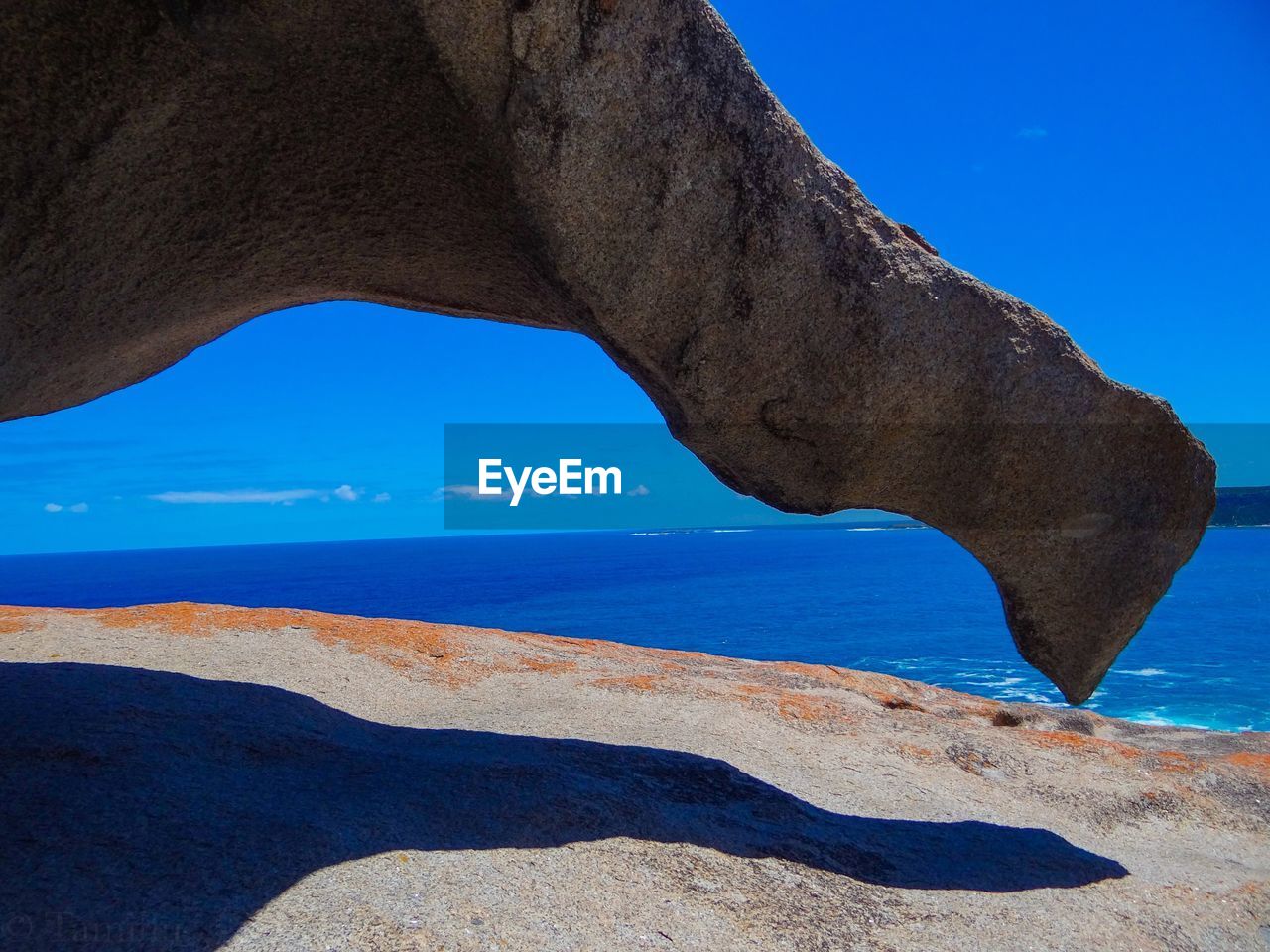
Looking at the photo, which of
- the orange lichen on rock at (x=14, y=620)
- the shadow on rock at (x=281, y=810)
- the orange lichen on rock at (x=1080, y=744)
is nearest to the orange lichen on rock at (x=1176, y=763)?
the orange lichen on rock at (x=1080, y=744)

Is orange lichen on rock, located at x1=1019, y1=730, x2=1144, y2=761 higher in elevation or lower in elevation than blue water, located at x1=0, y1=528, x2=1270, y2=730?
higher

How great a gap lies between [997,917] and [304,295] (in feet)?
18.0

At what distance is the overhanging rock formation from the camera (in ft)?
12.3

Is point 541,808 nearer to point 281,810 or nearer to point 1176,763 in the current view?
point 281,810

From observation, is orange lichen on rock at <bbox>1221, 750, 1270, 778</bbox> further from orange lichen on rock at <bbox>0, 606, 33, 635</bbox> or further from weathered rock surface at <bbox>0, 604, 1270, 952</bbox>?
orange lichen on rock at <bbox>0, 606, 33, 635</bbox>

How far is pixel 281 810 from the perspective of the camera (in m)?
4.23

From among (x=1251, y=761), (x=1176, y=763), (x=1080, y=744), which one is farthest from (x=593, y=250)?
(x=1251, y=761)

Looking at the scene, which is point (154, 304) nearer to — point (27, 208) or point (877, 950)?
point (27, 208)

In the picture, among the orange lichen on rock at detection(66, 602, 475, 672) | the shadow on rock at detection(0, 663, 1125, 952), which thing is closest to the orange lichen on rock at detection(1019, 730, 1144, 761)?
the shadow on rock at detection(0, 663, 1125, 952)

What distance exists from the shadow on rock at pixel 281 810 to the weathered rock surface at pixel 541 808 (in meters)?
0.02

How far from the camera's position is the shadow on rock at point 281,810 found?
11.0 ft

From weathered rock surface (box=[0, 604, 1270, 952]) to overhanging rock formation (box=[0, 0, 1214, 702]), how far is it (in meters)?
1.51

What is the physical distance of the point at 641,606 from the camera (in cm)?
6269

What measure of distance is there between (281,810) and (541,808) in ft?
4.33
